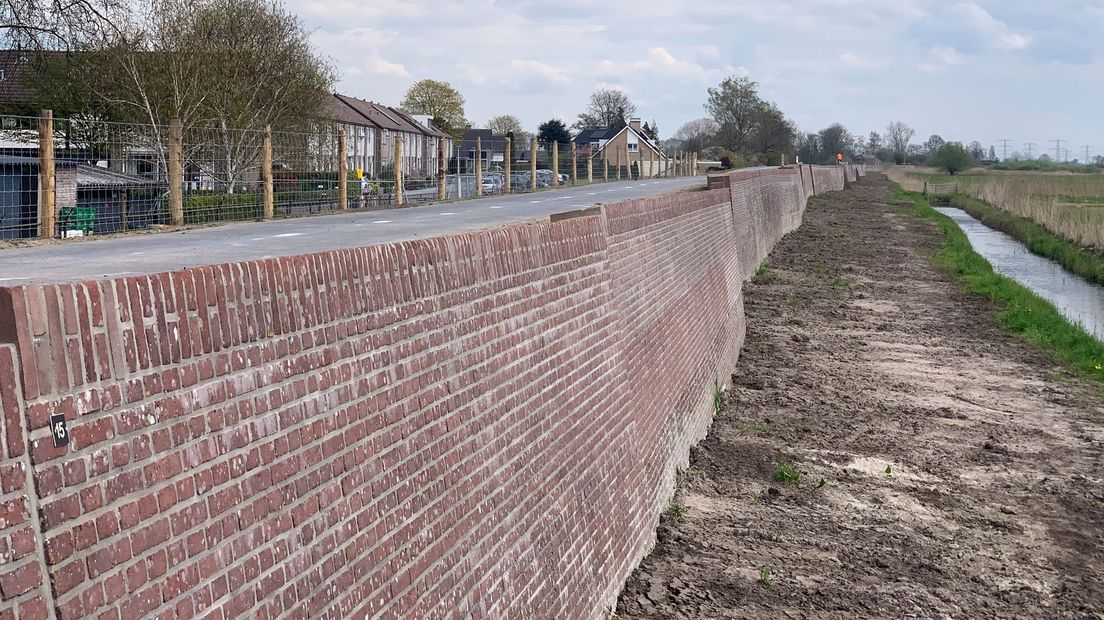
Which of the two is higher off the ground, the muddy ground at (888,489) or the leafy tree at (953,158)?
the leafy tree at (953,158)

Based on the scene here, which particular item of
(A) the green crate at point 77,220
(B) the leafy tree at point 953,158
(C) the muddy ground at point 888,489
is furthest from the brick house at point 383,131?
(B) the leafy tree at point 953,158

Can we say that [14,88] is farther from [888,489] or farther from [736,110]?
[736,110]

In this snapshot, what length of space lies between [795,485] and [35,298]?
8.98 metres

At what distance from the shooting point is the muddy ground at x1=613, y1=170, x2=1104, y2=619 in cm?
801

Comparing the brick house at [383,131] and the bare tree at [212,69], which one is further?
the brick house at [383,131]

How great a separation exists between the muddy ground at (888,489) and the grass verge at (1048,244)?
14644 millimetres

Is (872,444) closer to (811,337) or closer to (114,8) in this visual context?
(811,337)

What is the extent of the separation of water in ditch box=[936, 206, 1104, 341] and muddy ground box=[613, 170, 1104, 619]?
21.0 ft

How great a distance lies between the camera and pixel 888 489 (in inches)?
425

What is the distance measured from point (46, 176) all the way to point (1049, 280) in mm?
28744

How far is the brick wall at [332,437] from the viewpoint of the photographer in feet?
8.96

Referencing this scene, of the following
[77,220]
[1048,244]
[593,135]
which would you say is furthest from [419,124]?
[77,220]

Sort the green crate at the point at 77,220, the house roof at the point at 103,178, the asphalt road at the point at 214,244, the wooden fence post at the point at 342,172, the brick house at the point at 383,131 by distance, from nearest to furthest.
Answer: the asphalt road at the point at 214,244 → the green crate at the point at 77,220 → the house roof at the point at 103,178 → the wooden fence post at the point at 342,172 → the brick house at the point at 383,131

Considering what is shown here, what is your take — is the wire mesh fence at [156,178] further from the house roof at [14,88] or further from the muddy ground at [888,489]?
the house roof at [14,88]
